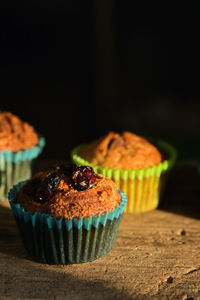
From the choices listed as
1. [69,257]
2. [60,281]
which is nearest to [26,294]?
[60,281]

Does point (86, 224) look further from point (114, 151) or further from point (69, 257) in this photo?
point (114, 151)

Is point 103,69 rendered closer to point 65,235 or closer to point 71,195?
point 71,195

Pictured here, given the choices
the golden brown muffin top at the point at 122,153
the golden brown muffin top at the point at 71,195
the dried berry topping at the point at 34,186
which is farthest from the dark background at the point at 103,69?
the golden brown muffin top at the point at 71,195

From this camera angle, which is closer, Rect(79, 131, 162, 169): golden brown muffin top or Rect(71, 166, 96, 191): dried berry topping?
Rect(71, 166, 96, 191): dried berry topping

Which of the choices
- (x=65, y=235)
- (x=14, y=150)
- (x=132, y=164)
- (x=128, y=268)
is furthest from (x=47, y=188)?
(x=14, y=150)

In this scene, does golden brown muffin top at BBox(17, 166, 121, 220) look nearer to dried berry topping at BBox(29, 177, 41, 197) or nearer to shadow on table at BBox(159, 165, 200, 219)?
dried berry topping at BBox(29, 177, 41, 197)

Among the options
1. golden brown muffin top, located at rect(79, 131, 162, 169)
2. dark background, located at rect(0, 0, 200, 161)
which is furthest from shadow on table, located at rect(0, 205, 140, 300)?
dark background, located at rect(0, 0, 200, 161)
